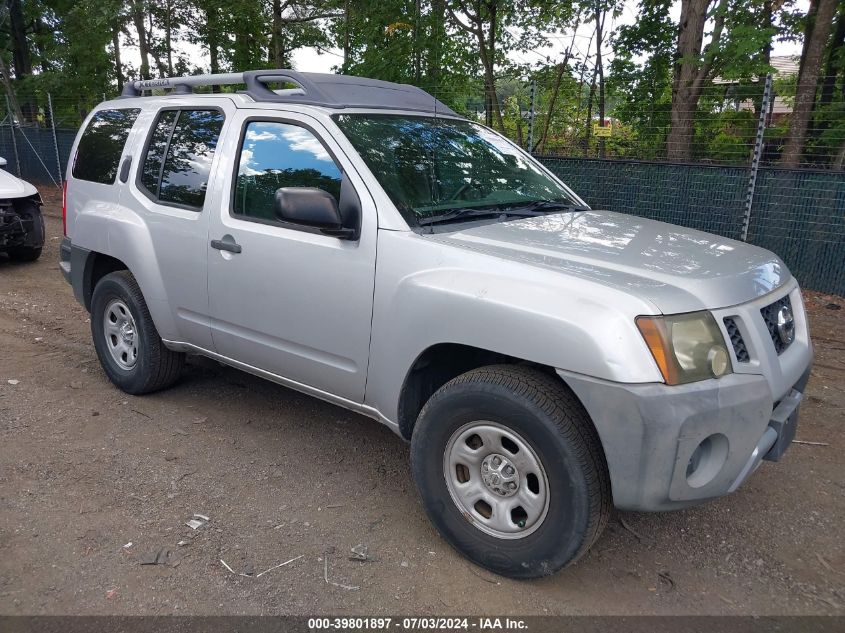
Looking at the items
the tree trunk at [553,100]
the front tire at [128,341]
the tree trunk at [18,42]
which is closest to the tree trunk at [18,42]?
the tree trunk at [18,42]

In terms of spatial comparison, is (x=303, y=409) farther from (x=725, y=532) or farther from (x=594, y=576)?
(x=725, y=532)

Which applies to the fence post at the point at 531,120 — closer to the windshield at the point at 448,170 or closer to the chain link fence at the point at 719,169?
the chain link fence at the point at 719,169

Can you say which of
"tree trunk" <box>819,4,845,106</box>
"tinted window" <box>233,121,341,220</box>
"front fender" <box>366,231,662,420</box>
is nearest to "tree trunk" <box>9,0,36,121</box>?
"tree trunk" <box>819,4,845,106</box>

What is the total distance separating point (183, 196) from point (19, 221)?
5684mm

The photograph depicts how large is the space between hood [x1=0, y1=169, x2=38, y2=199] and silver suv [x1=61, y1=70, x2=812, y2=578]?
468cm

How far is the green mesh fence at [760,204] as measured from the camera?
25.3 ft

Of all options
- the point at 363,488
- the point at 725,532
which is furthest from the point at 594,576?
the point at 363,488

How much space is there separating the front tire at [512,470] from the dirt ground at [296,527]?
20cm

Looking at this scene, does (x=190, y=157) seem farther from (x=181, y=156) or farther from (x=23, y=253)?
(x=23, y=253)

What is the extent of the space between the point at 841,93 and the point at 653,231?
854cm

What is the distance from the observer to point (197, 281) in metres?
4.09

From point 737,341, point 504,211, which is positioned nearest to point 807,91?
point 504,211

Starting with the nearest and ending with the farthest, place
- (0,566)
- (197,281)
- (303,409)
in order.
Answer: (0,566) < (197,281) < (303,409)

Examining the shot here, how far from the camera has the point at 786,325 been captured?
3.11 metres
